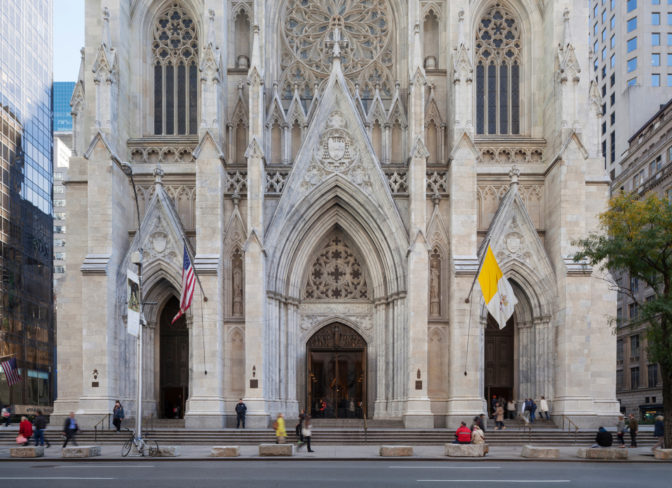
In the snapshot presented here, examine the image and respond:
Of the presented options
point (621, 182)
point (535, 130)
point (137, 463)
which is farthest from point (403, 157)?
point (621, 182)

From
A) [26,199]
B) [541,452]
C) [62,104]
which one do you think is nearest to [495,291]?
[541,452]

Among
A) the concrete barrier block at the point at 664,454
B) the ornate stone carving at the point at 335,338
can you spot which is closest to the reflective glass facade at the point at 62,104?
the ornate stone carving at the point at 335,338

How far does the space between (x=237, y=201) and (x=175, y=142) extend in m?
4.36

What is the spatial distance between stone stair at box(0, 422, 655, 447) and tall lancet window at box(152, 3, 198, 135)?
14641 mm

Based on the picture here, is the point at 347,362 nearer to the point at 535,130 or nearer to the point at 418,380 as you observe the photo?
the point at 418,380

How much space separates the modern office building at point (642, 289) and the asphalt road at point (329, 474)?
125 ft

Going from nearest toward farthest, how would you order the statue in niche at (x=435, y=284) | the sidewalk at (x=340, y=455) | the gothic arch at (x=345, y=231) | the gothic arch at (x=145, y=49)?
the sidewalk at (x=340, y=455) < the statue in niche at (x=435, y=284) < the gothic arch at (x=345, y=231) < the gothic arch at (x=145, y=49)

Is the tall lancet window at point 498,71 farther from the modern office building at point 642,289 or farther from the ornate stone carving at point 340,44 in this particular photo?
the modern office building at point 642,289

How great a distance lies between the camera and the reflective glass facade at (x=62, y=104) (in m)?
135

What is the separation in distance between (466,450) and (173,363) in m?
17.2

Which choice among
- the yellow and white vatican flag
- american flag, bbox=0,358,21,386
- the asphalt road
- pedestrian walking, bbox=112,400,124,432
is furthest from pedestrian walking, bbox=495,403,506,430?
american flag, bbox=0,358,21,386

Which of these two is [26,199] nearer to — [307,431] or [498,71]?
[498,71]

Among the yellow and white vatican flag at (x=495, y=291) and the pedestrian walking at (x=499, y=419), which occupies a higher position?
the yellow and white vatican flag at (x=495, y=291)

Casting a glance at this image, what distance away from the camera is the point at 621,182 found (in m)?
70.1
